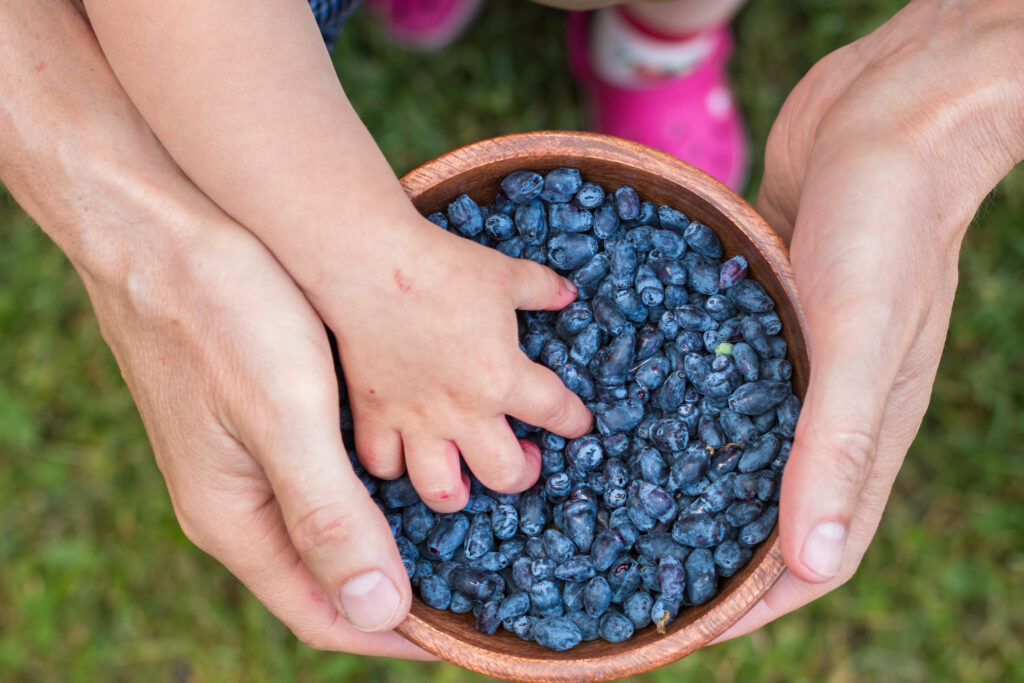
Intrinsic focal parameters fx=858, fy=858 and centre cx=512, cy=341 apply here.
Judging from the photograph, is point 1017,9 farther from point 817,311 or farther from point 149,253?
point 149,253

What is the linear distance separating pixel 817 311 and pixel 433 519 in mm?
477

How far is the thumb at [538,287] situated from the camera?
0.95 metres

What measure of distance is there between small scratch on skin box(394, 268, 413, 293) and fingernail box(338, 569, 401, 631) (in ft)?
0.95

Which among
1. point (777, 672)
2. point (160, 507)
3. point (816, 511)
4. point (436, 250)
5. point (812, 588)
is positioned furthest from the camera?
point (160, 507)

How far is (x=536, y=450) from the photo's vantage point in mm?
994

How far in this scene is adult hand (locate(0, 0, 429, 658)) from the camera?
86 cm

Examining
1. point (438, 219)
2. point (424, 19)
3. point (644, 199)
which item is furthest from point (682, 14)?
point (438, 219)

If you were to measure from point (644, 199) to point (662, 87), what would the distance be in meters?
0.90

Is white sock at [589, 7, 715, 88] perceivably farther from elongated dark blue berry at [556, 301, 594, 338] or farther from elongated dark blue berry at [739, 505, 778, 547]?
elongated dark blue berry at [739, 505, 778, 547]

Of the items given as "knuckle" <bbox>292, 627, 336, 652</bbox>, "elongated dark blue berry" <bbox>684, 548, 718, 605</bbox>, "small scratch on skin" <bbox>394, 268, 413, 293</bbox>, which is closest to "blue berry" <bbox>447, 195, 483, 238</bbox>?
"small scratch on skin" <bbox>394, 268, 413, 293</bbox>

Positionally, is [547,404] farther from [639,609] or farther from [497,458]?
[639,609]

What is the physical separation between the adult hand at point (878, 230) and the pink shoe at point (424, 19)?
2.91ft

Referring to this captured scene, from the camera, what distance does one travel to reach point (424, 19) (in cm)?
179

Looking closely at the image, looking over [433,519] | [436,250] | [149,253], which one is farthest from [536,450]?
[149,253]
